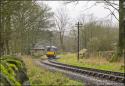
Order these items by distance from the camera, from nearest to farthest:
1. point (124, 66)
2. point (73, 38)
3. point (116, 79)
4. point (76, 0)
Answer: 1. point (116, 79)
2. point (124, 66)
3. point (76, 0)
4. point (73, 38)

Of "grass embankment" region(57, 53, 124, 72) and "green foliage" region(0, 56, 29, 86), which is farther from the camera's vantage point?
"grass embankment" region(57, 53, 124, 72)

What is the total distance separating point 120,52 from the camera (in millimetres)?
28156

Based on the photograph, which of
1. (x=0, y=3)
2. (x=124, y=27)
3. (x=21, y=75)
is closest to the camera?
(x=21, y=75)

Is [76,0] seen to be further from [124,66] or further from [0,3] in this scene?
[0,3]

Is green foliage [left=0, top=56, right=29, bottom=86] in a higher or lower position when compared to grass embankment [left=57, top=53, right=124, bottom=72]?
higher

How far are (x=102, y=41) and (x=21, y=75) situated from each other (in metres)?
45.0

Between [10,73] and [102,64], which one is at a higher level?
[10,73]

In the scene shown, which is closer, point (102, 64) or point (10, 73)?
point (10, 73)

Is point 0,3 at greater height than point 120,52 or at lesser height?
greater

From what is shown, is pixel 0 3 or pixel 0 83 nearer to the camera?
pixel 0 83

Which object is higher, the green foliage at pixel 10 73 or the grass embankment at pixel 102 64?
the green foliage at pixel 10 73

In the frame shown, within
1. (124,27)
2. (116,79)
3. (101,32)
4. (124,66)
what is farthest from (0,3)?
(101,32)

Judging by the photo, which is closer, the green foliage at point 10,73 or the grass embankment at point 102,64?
the green foliage at point 10,73

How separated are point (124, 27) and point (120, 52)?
8.66 ft
